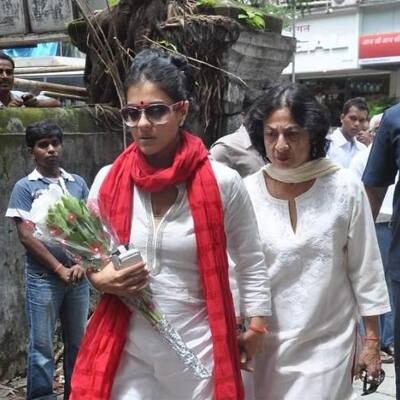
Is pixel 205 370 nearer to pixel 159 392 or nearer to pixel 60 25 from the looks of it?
pixel 159 392

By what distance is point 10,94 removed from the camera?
5020mm

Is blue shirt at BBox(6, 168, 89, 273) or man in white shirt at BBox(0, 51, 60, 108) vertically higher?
man in white shirt at BBox(0, 51, 60, 108)

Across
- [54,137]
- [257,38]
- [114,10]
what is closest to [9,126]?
[54,137]

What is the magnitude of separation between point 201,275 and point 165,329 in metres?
0.22

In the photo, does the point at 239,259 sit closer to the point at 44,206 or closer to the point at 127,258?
the point at 127,258

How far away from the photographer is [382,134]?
3.22 m

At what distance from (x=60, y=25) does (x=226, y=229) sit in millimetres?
4591

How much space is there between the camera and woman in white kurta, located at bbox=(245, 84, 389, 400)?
2602 mm

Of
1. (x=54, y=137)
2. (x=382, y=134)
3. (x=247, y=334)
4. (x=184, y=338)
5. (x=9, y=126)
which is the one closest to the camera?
(x=184, y=338)

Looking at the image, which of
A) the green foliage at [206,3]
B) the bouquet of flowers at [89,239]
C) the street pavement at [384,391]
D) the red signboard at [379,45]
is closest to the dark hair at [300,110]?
the bouquet of flowers at [89,239]

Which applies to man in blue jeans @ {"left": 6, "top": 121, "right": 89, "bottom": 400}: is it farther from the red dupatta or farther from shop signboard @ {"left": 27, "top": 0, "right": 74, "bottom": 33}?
shop signboard @ {"left": 27, "top": 0, "right": 74, "bottom": 33}

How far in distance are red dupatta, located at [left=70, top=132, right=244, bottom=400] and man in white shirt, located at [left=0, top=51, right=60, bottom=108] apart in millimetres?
2645

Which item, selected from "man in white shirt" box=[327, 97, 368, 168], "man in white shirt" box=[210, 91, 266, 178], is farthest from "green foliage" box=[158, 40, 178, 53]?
"man in white shirt" box=[327, 97, 368, 168]

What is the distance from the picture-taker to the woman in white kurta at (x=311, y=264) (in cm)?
260
